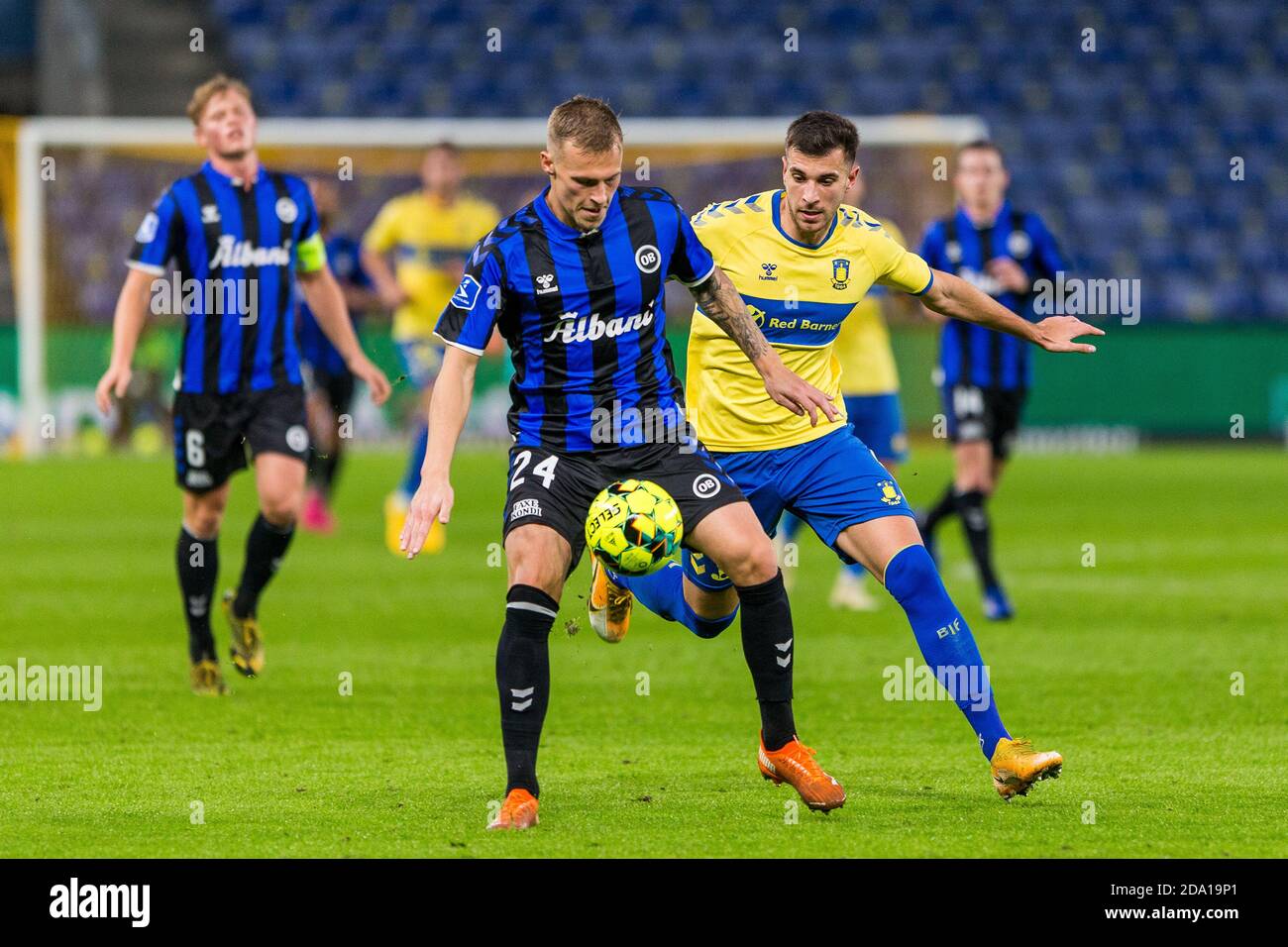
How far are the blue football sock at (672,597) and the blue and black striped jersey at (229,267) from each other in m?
2.09

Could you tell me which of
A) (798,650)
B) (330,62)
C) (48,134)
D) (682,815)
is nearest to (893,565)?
(682,815)

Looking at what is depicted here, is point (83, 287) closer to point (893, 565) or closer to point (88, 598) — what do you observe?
point (88, 598)

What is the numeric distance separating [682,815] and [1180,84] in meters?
22.8

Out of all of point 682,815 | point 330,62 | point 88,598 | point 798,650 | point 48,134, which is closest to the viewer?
point 682,815

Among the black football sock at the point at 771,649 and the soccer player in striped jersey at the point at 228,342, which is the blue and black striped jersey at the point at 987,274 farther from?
the black football sock at the point at 771,649

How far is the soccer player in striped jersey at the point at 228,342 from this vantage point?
7945 millimetres

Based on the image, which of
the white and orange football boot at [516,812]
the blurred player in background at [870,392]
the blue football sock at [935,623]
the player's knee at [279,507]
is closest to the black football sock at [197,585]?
the player's knee at [279,507]

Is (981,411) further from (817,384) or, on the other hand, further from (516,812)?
(516,812)

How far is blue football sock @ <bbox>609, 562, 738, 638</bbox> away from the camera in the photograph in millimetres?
6676

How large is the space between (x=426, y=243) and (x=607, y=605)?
7.84m

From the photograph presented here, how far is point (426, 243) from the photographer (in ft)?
47.1

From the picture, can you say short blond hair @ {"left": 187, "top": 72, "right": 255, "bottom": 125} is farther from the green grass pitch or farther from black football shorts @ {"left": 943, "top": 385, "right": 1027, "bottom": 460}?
black football shorts @ {"left": 943, "top": 385, "right": 1027, "bottom": 460}

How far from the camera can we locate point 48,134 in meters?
21.1

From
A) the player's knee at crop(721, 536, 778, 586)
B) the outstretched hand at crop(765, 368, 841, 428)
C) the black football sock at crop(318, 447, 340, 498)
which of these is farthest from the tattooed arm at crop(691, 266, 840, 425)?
the black football sock at crop(318, 447, 340, 498)
